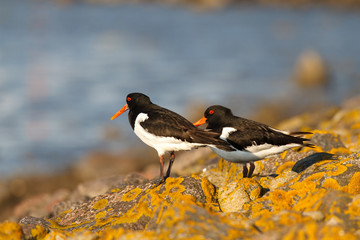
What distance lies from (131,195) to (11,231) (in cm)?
174

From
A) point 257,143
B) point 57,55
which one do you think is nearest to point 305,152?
point 257,143

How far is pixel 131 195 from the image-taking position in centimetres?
615

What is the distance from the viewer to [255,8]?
241 feet

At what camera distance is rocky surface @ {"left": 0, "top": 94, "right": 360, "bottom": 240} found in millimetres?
4211

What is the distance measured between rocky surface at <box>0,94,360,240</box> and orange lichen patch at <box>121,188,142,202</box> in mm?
17

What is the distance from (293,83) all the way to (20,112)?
16628 millimetres

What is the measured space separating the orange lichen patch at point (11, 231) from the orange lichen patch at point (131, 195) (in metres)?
1.55

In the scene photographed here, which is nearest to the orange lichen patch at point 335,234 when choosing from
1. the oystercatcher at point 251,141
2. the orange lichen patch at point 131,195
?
the oystercatcher at point 251,141

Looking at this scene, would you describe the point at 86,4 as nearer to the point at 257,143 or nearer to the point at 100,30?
the point at 100,30

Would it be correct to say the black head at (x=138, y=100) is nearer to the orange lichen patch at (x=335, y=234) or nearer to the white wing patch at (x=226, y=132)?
the white wing patch at (x=226, y=132)

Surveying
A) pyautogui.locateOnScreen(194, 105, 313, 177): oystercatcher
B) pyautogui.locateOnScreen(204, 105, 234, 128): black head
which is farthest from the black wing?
pyautogui.locateOnScreen(204, 105, 234, 128): black head

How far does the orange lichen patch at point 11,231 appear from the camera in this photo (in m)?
4.81

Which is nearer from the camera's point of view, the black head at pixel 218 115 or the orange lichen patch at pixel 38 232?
the orange lichen patch at pixel 38 232

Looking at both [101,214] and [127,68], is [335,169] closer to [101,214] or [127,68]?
[101,214]
